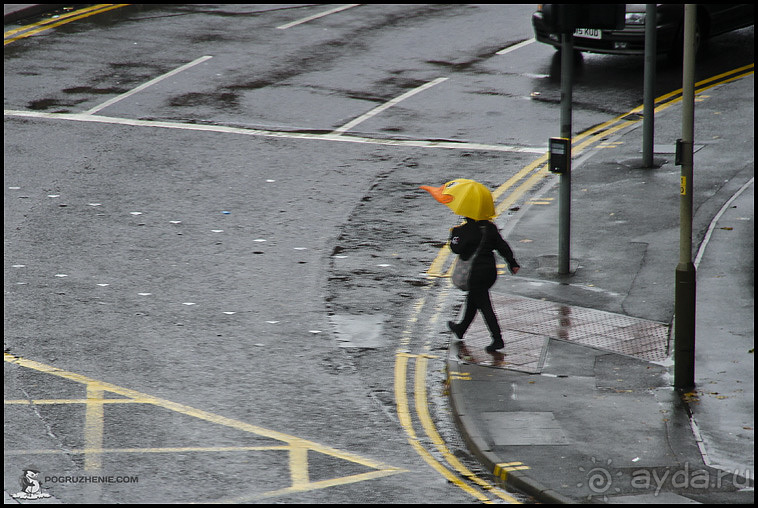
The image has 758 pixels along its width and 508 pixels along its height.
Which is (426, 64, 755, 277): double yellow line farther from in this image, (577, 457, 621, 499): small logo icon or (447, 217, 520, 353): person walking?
(577, 457, 621, 499): small logo icon

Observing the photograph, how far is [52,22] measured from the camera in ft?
75.9

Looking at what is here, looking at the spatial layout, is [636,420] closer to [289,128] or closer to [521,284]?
[521,284]

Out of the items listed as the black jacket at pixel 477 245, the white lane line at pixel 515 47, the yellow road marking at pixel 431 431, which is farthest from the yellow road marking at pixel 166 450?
the white lane line at pixel 515 47

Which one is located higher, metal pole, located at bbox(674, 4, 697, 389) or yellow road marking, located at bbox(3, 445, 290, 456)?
metal pole, located at bbox(674, 4, 697, 389)

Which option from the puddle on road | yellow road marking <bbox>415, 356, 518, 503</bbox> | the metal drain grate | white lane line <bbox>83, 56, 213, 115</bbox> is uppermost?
white lane line <bbox>83, 56, 213, 115</bbox>

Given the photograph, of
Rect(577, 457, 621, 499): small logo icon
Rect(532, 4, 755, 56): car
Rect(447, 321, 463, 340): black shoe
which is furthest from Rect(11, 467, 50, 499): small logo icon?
Rect(532, 4, 755, 56): car

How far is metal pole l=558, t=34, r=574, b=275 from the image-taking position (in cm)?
1177

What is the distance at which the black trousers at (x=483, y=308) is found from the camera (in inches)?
409

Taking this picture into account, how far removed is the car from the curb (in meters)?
11.0

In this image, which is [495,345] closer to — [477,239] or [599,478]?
[477,239]

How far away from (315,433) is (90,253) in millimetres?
4806

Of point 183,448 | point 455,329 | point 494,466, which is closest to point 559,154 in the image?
point 455,329

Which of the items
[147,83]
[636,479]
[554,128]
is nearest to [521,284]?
[636,479]

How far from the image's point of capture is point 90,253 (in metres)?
12.5
